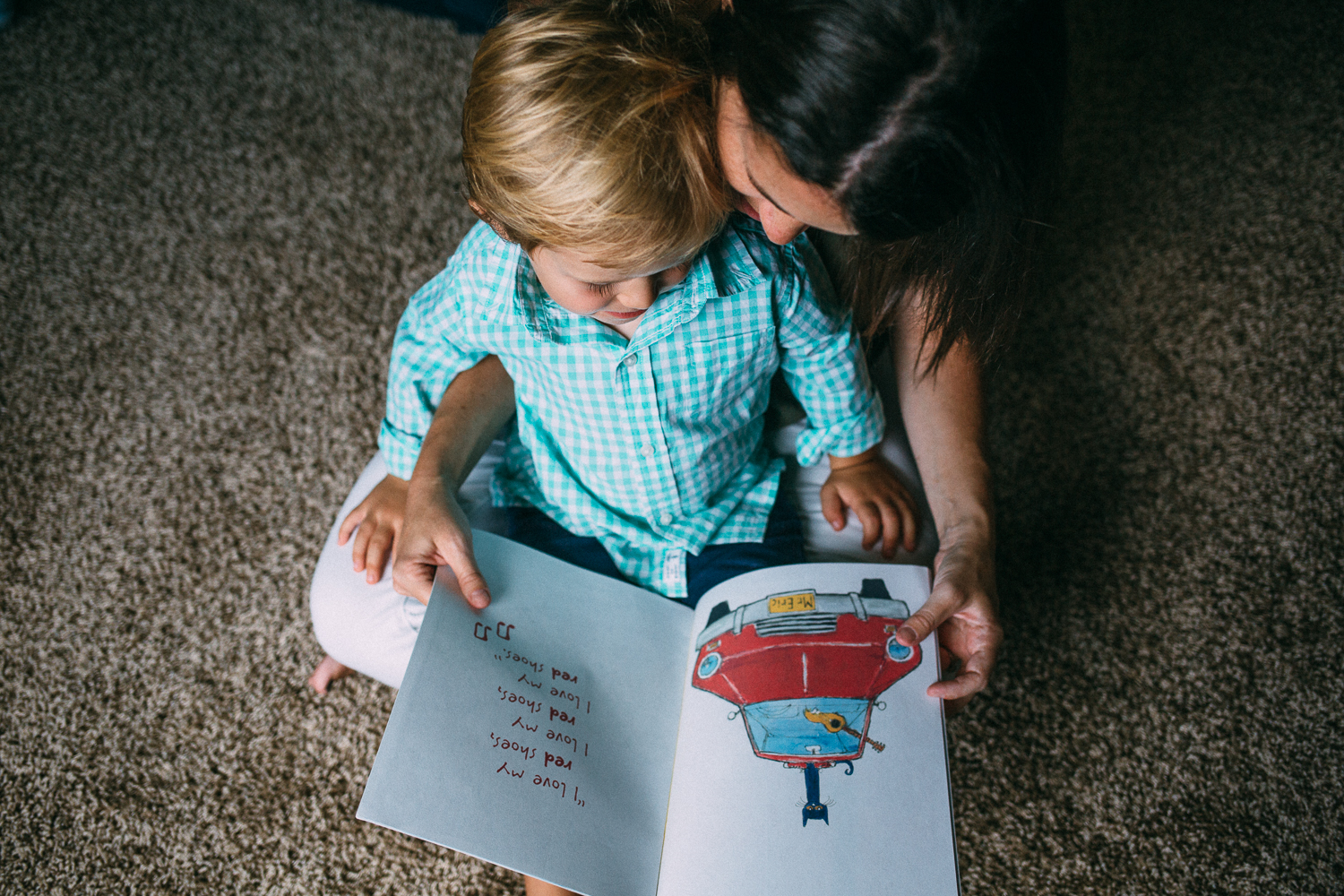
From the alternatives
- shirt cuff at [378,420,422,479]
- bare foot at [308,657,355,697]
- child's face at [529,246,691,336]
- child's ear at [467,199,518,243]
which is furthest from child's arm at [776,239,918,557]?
bare foot at [308,657,355,697]

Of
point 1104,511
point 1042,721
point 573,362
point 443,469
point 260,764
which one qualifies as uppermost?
point 573,362

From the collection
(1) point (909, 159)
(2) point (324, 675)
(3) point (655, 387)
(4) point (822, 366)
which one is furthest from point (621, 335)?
(2) point (324, 675)

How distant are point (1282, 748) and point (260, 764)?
1.06 meters

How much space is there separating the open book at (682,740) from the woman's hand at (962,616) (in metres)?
0.02

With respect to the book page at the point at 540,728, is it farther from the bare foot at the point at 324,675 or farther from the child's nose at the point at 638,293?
the bare foot at the point at 324,675

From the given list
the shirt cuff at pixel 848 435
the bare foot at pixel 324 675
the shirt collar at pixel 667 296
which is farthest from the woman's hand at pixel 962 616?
the bare foot at pixel 324 675

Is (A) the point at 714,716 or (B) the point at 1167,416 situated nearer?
(A) the point at 714,716

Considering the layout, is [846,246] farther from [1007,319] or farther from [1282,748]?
[1282,748]

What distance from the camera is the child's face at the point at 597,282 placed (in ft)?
1.72

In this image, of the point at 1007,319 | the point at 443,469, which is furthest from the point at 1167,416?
the point at 443,469

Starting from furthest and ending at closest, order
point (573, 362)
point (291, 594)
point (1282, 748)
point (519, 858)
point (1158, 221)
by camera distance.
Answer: point (1158, 221)
point (291, 594)
point (1282, 748)
point (573, 362)
point (519, 858)

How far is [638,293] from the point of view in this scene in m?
0.55

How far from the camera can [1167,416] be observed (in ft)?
3.40

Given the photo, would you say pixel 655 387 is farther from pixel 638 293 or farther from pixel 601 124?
pixel 601 124
